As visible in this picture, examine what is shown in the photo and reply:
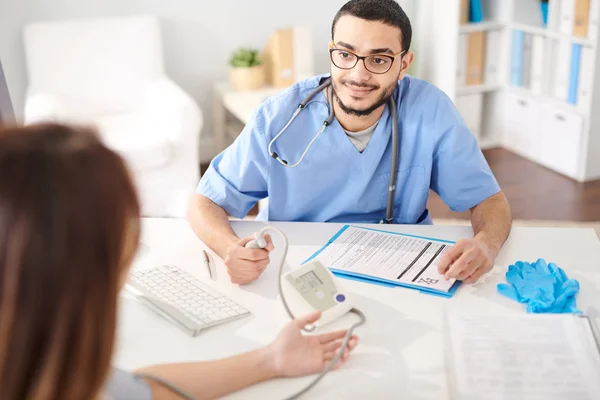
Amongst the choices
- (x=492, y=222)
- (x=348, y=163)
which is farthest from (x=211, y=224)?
(x=492, y=222)

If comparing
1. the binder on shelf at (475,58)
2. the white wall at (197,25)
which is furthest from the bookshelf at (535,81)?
the white wall at (197,25)

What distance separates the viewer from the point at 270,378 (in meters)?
1.15

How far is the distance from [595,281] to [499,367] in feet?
1.33

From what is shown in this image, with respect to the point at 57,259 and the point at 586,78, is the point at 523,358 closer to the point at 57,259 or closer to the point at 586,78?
the point at 57,259

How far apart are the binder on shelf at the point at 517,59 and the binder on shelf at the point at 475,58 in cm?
16

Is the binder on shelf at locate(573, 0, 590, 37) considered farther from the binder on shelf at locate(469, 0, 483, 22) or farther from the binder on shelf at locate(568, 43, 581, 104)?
the binder on shelf at locate(469, 0, 483, 22)

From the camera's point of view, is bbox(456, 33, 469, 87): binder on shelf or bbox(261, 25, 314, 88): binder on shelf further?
bbox(456, 33, 469, 87): binder on shelf

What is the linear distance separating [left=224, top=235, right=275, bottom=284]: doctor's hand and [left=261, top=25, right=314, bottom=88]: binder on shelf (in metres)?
2.42

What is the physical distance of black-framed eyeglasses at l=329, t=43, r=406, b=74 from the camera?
5.69 ft

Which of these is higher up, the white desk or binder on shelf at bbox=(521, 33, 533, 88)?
the white desk

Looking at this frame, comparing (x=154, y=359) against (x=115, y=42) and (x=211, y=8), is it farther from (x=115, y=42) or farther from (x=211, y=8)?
(x=211, y=8)

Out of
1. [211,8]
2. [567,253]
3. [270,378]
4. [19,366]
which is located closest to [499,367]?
[270,378]

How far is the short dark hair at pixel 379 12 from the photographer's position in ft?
5.66

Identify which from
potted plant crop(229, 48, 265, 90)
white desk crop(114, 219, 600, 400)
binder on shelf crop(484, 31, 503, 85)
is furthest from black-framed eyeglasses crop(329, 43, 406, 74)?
binder on shelf crop(484, 31, 503, 85)
